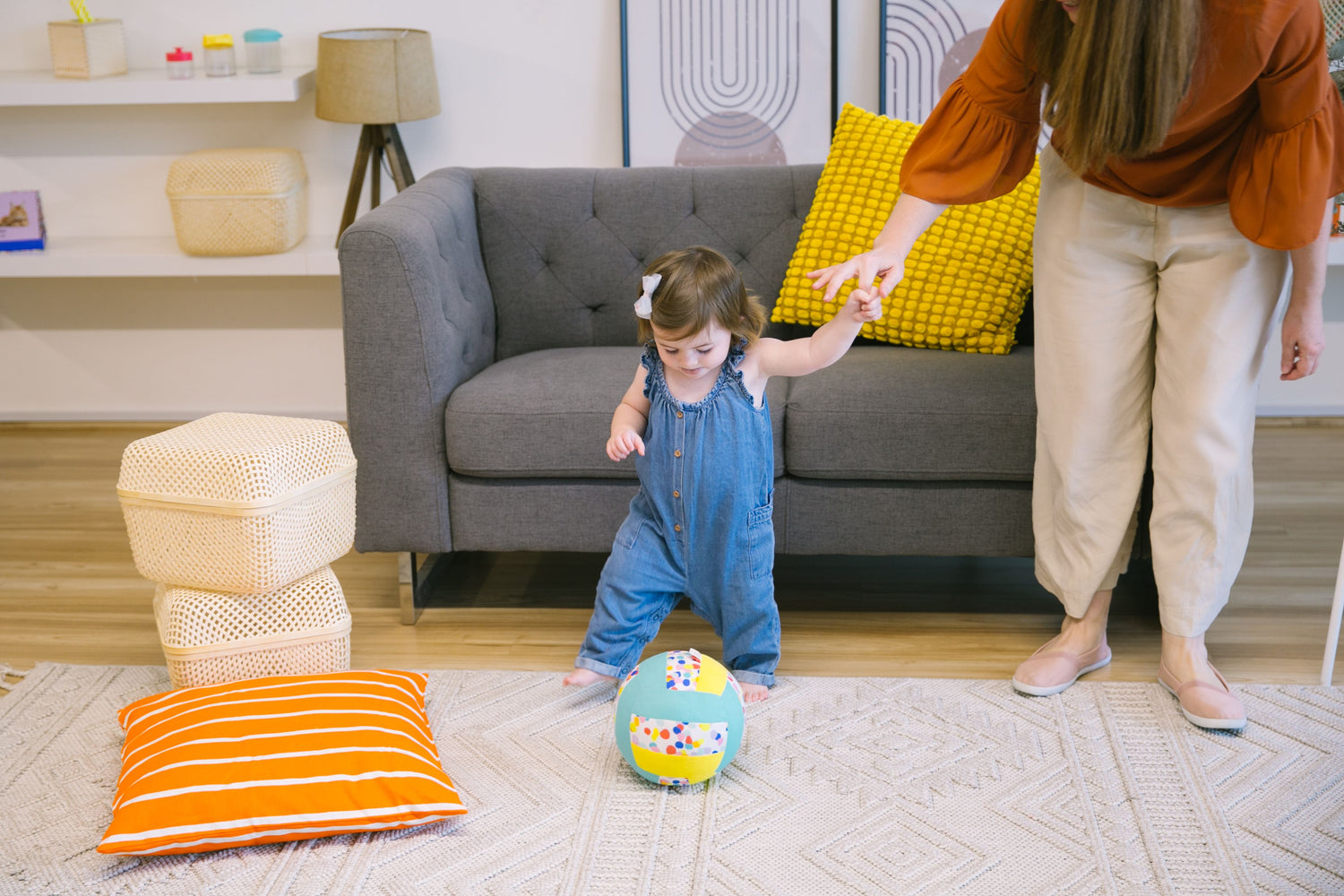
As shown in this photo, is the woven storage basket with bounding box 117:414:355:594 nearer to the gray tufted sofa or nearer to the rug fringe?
the gray tufted sofa

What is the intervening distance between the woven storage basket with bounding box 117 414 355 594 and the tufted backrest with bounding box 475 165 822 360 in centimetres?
76

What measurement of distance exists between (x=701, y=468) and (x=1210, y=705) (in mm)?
825

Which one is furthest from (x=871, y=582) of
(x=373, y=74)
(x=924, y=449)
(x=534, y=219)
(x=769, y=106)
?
(x=373, y=74)

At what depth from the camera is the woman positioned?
1.46 metres

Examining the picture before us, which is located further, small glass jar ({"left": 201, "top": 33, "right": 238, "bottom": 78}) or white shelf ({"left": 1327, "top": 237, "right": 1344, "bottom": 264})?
small glass jar ({"left": 201, "top": 33, "right": 238, "bottom": 78})

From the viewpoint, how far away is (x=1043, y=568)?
6.48ft

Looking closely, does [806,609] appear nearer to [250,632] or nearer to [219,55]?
[250,632]

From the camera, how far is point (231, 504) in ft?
5.75

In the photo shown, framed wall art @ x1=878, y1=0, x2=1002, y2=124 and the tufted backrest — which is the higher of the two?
framed wall art @ x1=878, y1=0, x2=1002, y2=124

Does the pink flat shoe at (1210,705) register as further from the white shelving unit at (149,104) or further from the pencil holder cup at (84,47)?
the pencil holder cup at (84,47)

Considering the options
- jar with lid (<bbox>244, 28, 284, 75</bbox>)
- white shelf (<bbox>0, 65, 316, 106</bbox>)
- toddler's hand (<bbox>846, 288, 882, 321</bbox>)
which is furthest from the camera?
jar with lid (<bbox>244, 28, 284, 75</bbox>)

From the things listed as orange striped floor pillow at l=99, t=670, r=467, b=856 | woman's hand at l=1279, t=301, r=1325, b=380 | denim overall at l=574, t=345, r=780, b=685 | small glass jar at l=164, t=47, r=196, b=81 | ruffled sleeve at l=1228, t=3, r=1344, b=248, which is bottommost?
orange striped floor pillow at l=99, t=670, r=467, b=856

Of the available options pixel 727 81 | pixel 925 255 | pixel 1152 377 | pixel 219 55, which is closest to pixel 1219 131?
pixel 1152 377

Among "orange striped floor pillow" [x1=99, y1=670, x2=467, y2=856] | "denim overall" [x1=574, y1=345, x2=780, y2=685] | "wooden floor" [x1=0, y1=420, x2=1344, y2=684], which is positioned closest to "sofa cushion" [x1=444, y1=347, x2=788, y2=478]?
"denim overall" [x1=574, y1=345, x2=780, y2=685]
